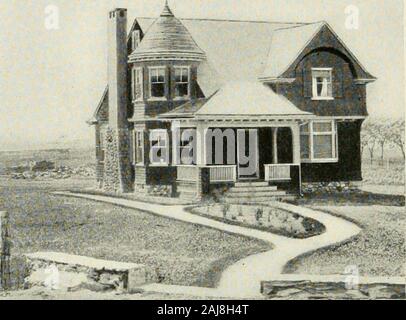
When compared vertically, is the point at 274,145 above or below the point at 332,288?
above

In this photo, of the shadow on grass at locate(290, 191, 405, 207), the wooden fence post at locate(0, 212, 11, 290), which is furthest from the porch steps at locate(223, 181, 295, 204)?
the wooden fence post at locate(0, 212, 11, 290)

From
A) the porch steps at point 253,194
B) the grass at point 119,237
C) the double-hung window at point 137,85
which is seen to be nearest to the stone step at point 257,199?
the porch steps at point 253,194

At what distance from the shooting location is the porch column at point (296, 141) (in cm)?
2099

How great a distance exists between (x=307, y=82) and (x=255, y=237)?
582 centimetres

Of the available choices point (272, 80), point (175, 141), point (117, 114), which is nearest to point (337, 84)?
point (272, 80)

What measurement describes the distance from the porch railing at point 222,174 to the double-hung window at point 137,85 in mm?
3145

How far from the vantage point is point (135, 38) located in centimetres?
2116

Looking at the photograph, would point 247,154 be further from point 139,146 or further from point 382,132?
point 382,132

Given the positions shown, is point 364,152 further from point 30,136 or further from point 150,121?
point 30,136

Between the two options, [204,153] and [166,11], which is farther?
[204,153]

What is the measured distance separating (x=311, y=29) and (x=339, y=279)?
6.55 m

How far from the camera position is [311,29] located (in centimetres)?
1998

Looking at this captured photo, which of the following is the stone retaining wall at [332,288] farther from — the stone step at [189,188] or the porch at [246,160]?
the stone step at [189,188]

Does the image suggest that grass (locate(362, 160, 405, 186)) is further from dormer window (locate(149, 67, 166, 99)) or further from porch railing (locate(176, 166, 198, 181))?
dormer window (locate(149, 67, 166, 99))
